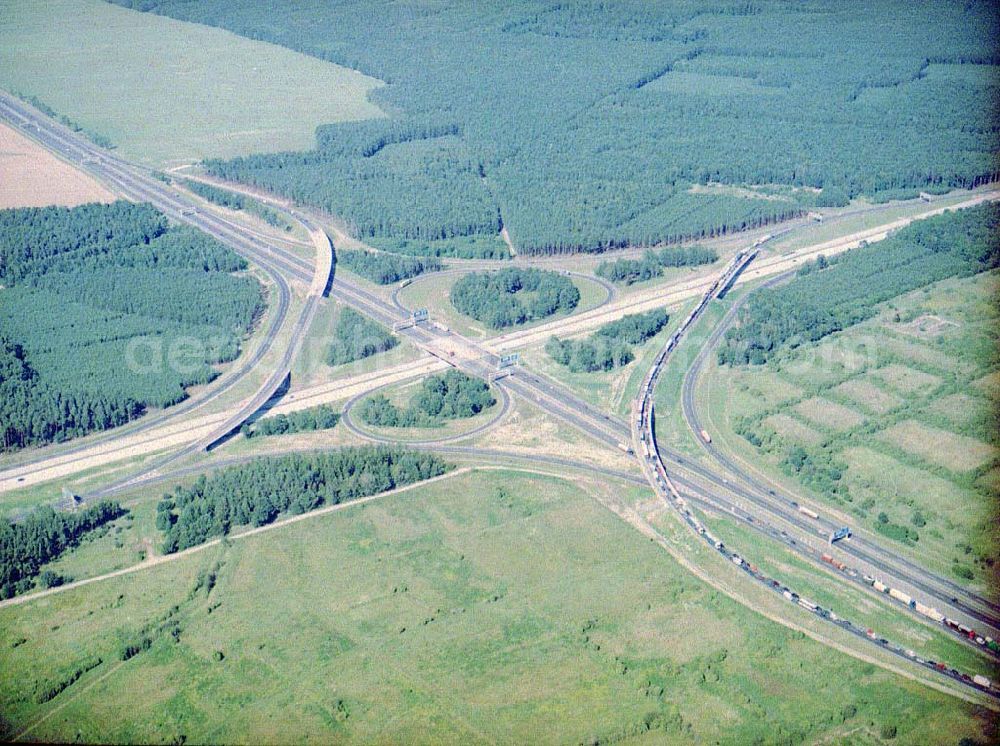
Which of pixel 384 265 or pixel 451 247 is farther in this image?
pixel 451 247

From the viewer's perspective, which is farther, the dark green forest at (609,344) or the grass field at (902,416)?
the dark green forest at (609,344)

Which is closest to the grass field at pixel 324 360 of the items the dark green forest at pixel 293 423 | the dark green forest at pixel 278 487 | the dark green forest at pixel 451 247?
the dark green forest at pixel 293 423

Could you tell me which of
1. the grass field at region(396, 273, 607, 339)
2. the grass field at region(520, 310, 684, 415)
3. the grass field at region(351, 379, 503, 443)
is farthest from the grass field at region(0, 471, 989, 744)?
the grass field at region(396, 273, 607, 339)

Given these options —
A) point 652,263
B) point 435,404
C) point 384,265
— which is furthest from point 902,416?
point 384,265

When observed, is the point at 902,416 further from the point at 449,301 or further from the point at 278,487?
the point at 278,487

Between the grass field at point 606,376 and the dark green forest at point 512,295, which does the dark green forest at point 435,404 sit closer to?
the grass field at point 606,376

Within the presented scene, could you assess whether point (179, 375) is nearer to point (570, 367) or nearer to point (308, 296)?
point (308, 296)

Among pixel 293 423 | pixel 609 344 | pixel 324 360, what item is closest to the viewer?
pixel 293 423
